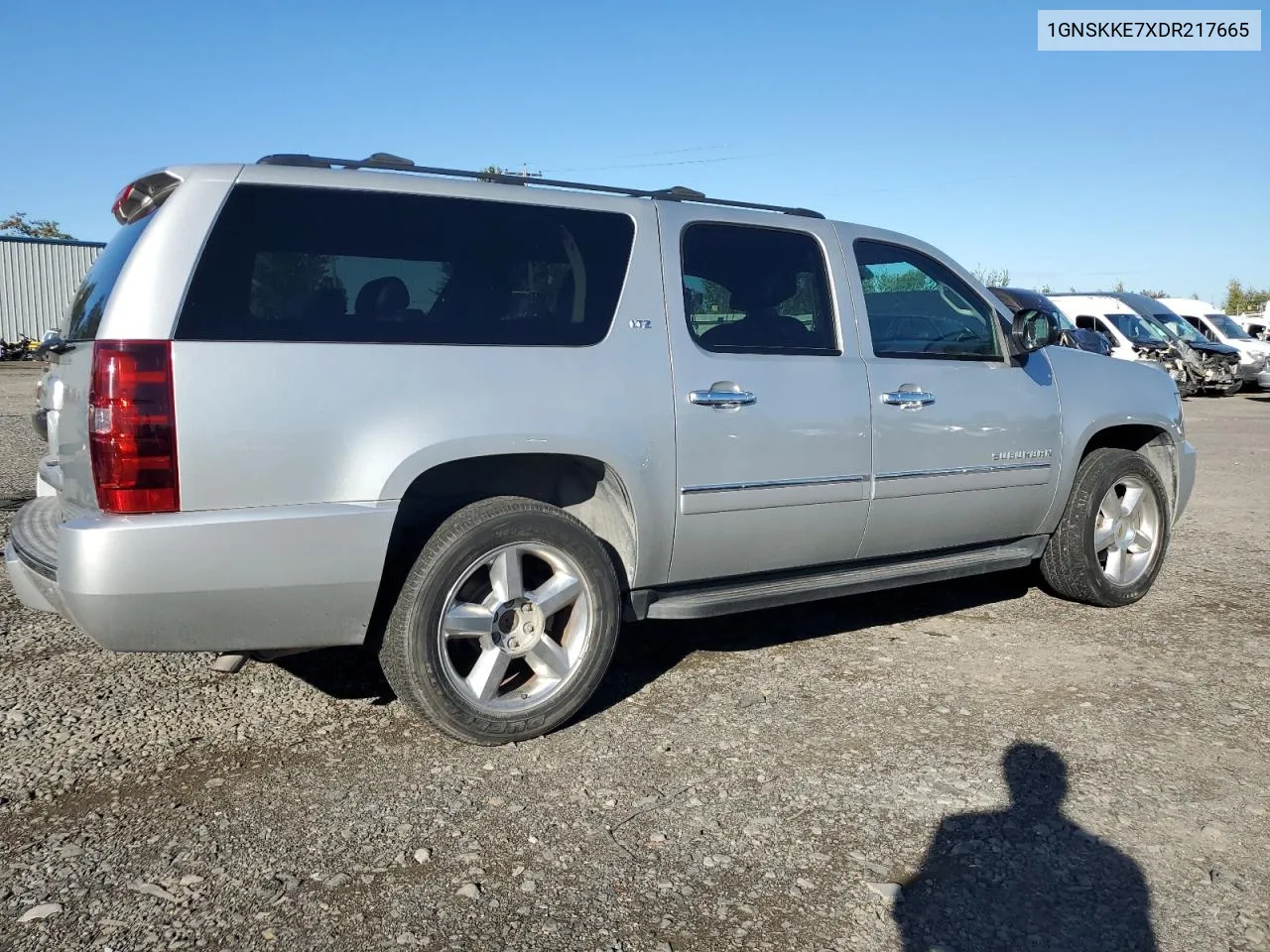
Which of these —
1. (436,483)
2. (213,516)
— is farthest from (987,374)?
(213,516)

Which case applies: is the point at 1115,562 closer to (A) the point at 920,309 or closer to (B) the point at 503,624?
(A) the point at 920,309

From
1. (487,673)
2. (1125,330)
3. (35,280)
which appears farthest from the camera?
(35,280)

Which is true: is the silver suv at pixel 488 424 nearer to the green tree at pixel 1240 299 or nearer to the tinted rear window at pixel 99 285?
the tinted rear window at pixel 99 285

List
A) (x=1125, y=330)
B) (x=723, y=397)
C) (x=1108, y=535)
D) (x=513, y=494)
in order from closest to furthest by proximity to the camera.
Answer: (x=513, y=494), (x=723, y=397), (x=1108, y=535), (x=1125, y=330)

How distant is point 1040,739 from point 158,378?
3.01 metres

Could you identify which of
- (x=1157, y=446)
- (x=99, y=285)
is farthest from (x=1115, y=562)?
(x=99, y=285)

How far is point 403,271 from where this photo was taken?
357 centimetres

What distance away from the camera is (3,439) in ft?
40.2

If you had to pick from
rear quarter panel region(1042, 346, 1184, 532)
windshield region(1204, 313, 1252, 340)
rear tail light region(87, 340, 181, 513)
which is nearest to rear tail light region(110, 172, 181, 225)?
rear tail light region(87, 340, 181, 513)

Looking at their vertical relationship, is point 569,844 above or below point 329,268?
below

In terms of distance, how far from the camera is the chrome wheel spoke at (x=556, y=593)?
12.2 ft

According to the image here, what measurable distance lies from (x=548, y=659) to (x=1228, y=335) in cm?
2658

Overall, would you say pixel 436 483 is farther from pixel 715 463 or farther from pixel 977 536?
pixel 977 536

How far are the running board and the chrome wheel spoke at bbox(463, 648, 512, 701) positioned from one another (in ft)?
1.96
